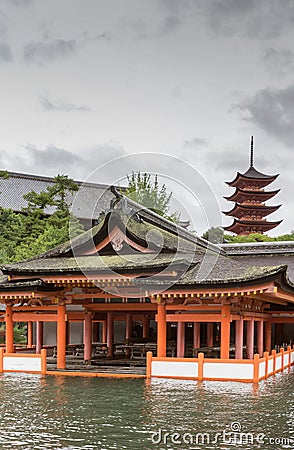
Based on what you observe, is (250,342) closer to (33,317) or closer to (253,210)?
(33,317)

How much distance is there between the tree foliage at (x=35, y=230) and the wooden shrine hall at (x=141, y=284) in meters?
12.5

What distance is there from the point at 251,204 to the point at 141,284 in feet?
171

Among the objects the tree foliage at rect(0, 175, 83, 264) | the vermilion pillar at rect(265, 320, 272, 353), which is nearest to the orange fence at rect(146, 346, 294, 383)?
the vermilion pillar at rect(265, 320, 272, 353)

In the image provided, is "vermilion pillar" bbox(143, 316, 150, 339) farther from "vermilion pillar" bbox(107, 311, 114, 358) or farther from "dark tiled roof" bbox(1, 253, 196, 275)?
"dark tiled roof" bbox(1, 253, 196, 275)

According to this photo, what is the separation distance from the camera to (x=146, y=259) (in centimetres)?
2248

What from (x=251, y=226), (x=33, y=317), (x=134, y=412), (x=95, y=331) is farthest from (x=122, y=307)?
(x=251, y=226)

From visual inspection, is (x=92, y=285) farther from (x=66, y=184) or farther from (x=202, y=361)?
(x=66, y=184)

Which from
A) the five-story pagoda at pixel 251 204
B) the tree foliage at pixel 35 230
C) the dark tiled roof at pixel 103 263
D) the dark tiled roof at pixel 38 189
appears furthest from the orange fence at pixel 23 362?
the five-story pagoda at pixel 251 204

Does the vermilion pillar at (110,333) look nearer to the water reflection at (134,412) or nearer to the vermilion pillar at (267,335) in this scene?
the water reflection at (134,412)

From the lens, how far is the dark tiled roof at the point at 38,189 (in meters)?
58.9

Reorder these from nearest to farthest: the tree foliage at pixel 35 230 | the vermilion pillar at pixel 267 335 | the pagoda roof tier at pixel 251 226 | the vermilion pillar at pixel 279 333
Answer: the vermilion pillar at pixel 267 335 < the vermilion pillar at pixel 279 333 < the tree foliage at pixel 35 230 < the pagoda roof tier at pixel 251 226

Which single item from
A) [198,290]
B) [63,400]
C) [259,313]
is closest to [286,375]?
[259,313]

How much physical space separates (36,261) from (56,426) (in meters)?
12.0

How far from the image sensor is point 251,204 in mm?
71125
